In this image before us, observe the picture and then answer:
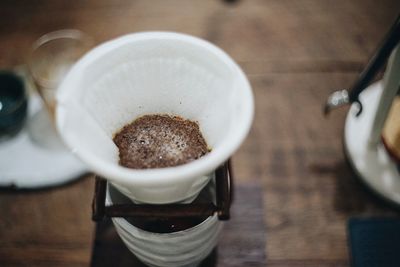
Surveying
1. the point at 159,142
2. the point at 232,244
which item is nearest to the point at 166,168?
the point at 159,142

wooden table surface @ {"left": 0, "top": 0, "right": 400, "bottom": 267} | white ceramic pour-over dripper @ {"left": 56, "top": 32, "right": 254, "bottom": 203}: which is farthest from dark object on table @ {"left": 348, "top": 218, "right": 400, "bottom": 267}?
white ceramic pour-over dripper @ {"left": 56, "top": 32, "right": 254, "bottom": 203}

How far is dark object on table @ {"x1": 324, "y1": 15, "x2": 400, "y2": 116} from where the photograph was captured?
0.69m

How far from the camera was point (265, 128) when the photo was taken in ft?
3.14

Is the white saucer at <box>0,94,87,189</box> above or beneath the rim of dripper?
beneath

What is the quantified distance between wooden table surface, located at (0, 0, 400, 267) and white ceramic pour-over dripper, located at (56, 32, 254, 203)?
1.07 ft

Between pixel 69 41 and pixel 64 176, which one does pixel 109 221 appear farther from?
pixel 69 41

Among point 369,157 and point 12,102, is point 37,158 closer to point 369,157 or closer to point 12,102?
point 12,102

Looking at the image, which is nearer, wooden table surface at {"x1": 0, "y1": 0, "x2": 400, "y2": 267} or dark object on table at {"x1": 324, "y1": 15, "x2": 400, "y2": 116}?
dark object on table at {"x1": 324, "y1": 15, "x2": 400, "y2": 116}

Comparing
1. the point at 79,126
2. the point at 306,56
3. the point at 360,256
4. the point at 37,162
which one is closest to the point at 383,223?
the point at 360,256

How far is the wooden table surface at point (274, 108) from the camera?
32.5 inches

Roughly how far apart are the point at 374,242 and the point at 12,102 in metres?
0.83

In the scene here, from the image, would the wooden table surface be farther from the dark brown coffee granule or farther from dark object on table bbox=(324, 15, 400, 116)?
the dark brown coffee granule

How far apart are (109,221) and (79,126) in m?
0.37

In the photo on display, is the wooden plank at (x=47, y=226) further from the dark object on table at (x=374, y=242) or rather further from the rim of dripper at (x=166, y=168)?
the dark object on table at (x=374, y=242)
